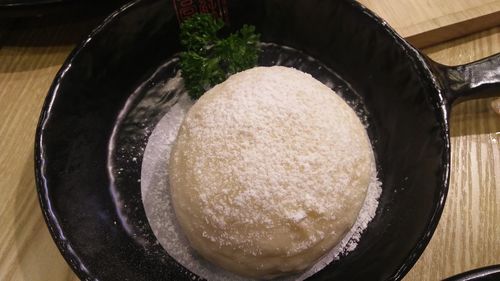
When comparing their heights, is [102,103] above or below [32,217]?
above

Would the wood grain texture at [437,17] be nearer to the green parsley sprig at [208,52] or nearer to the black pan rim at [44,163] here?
the black pan rim at [44,163]

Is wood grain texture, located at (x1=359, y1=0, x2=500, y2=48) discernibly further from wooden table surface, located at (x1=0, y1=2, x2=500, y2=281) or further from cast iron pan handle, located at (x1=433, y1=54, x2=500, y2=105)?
cast iron pan handle, located at (x1=433, y1=54, x2=500, y2=105)

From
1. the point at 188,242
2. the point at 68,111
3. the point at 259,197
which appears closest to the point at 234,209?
the point at 259,197

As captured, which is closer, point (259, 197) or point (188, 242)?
point (259, 197)

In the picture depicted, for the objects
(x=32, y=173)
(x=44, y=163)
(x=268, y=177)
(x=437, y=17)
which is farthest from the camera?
(x=437, y=17)

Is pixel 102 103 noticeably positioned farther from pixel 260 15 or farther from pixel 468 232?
pixel 468 232

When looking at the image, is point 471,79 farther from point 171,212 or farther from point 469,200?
point 171,212

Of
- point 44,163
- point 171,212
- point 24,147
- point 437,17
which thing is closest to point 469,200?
point 437,17

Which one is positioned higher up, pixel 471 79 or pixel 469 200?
pixel 471 79
